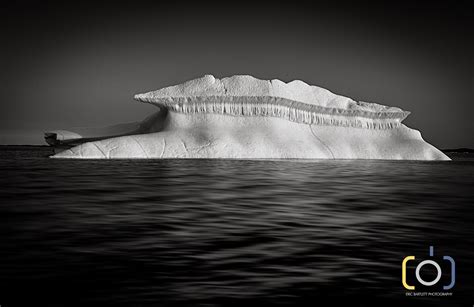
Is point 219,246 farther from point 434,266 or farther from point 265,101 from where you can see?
point 265,101

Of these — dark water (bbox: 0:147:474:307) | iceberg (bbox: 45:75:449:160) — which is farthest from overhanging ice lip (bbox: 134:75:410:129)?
dark water (bbox: 0:147:474:307)

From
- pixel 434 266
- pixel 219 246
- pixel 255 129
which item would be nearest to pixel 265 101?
pixel 255 129

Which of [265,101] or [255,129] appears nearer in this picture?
[255,129]

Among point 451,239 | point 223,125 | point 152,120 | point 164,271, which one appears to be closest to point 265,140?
point 223,125

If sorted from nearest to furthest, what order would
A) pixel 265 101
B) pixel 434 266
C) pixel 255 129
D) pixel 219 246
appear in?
pixel 434 266
pixel 219 246
pixel 255 129
pixel 265 101

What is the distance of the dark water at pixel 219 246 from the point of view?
4.27 meters

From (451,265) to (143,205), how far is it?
5.44 meters

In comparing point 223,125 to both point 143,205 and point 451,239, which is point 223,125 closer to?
point 143,205

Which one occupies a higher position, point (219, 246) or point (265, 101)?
point (265, 101)

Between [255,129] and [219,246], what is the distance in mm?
25797

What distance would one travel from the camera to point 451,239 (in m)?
6.60

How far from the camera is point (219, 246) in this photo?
5824mm

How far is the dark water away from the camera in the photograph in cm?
427

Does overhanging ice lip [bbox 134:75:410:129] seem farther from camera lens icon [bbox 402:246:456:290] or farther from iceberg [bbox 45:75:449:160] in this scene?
camera lens icon [bbox 402:246:456:290]
